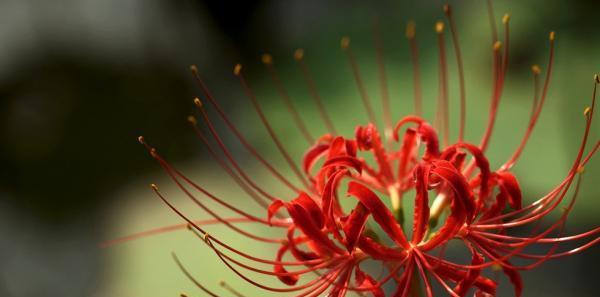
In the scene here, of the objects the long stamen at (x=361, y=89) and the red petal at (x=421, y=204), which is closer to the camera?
the red petal at (x=421, y=204)

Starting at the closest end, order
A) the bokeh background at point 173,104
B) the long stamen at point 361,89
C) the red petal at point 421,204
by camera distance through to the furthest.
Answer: the red petal at point 421,204
the long stamen at point 361,89
the bokeh background at point 173,104

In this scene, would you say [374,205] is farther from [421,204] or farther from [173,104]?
[173,104]

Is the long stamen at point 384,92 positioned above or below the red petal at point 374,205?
above

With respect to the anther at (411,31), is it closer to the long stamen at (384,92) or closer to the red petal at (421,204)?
the long stamen at (384,92)

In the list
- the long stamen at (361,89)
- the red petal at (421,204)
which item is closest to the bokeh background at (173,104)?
the long stamen at (361,89)

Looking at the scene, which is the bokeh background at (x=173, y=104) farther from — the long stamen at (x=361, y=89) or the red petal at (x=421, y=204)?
the red petal at (x=421, y=204)

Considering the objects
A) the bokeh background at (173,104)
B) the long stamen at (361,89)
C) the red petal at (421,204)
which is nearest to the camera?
the red petal at (421,204)

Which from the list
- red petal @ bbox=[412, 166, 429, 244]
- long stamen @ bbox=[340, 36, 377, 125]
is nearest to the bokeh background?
long stamen @ bbox=[340, 36, 377, 125]

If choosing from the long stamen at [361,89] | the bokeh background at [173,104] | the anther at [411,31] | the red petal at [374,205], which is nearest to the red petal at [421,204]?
the red petal at [374,205]
